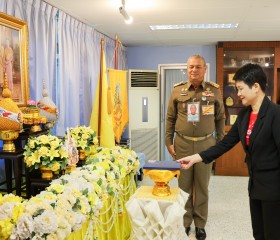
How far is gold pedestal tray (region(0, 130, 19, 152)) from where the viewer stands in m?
2.20

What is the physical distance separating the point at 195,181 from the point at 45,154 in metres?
1.51

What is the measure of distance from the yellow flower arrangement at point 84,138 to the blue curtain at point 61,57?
53cm

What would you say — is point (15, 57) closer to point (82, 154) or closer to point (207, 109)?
point (82, 154)

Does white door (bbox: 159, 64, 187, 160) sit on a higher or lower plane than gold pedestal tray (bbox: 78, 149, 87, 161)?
higher

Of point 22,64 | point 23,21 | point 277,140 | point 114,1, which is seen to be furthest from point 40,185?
point 114,1

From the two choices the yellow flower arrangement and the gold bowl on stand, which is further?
the yellow flower arrangement

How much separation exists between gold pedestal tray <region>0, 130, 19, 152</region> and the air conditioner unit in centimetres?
371

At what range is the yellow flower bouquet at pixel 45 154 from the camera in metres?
2.20

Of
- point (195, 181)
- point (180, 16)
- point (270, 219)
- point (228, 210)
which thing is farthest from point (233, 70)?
point (270, 219)

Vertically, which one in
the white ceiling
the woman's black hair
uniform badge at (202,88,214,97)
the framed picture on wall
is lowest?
uniform badge at (202,88,214,97)

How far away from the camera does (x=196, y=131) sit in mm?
3111

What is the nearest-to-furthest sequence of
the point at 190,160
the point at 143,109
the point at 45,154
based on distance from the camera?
the point at 45,154, the point at 190,160, the point at 143,109

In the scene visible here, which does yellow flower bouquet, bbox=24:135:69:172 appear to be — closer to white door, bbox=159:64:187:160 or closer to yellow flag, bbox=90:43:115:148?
yellow flag, bbox=90:43:115:148

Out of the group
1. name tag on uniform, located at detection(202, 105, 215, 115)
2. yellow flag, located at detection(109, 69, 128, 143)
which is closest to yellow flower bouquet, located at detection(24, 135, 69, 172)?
name tag on uniform, located at detection(202, 105, 215, 115)
